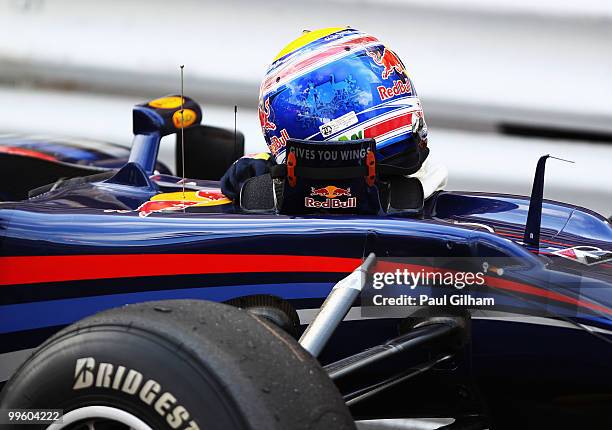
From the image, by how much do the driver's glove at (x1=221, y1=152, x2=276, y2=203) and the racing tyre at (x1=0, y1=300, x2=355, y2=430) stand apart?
3.81ft

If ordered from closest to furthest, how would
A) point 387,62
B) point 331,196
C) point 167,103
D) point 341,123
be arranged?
point 331,196, point 341,123, point 387,62, point 167,103

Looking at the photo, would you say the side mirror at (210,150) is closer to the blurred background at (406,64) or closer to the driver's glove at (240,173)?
the driver's glove at (240,173)

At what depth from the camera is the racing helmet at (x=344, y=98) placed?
8.95 ft

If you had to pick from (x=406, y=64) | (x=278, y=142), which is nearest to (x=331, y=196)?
(x=278, y=142)

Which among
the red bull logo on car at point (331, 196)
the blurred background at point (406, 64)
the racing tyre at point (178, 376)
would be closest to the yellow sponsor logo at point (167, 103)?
the blurred background at point (406, 64)

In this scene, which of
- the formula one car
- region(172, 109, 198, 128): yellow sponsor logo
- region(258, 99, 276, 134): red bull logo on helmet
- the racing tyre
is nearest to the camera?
the racing tyre

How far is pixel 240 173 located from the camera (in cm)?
297

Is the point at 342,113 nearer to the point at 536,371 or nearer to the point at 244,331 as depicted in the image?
the point at 536,371

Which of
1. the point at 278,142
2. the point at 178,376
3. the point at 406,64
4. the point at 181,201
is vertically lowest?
the point at 178,376

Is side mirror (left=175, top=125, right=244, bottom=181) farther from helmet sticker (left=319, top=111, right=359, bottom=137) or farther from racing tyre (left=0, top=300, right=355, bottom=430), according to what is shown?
racing tyre (left=0, top=300, right=355, bottom=430)

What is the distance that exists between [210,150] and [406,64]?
44.3 inches

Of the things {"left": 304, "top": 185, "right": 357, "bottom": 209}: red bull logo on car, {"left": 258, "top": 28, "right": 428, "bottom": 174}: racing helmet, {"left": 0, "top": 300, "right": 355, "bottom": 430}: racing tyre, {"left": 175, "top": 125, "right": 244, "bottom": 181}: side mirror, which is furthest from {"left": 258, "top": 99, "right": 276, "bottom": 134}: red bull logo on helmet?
{"left": 0, "top": 300, "right": 355, "bottom": 430}: racing tyre

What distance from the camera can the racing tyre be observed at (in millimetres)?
1628

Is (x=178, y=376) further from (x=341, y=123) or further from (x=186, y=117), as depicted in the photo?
(x=186, y=117)
